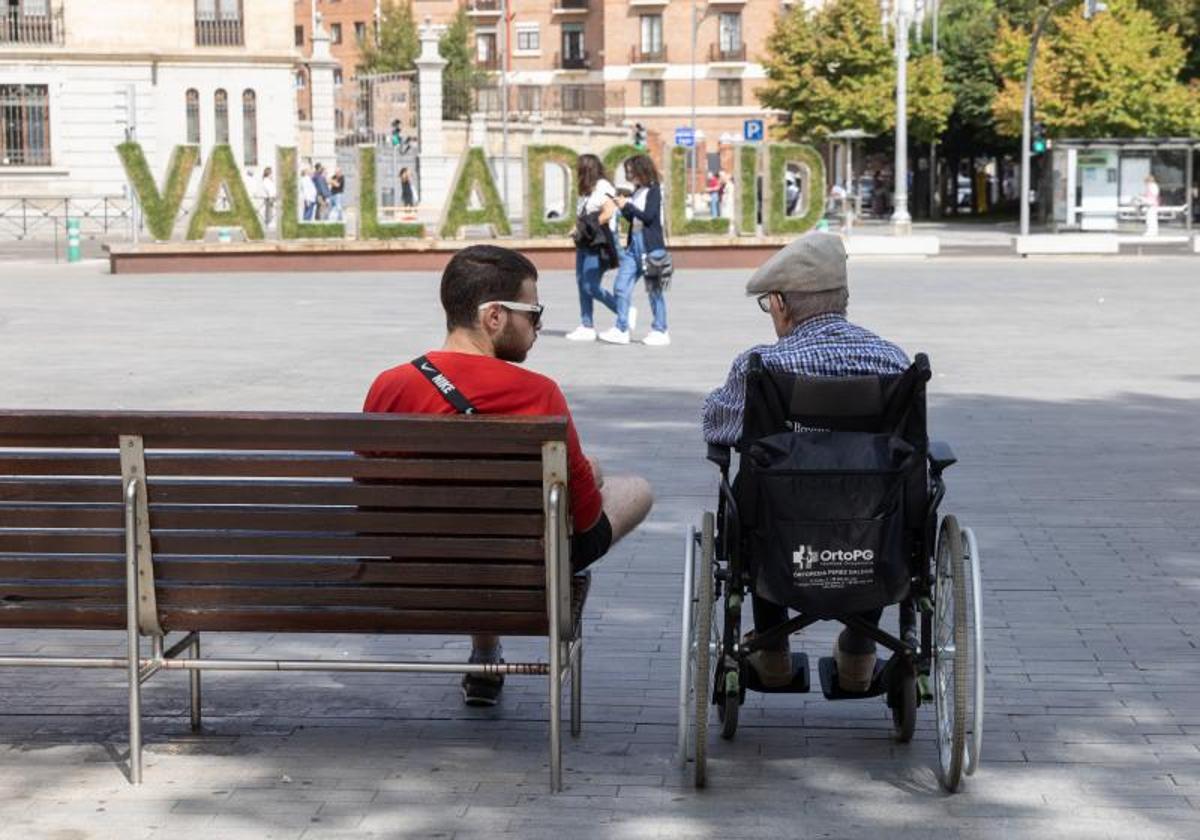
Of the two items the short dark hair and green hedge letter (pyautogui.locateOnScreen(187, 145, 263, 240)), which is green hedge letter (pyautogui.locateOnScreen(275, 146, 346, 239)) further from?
the short dark hair

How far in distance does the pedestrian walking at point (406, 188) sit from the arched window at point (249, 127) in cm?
496

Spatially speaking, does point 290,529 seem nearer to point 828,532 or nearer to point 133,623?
point 133,623

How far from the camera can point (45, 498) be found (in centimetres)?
501

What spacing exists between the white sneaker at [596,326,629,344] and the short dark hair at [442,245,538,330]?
39.9 feet

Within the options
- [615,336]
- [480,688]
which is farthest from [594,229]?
[480,688]

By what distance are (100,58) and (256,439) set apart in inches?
1938

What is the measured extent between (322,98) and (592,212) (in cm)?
3613

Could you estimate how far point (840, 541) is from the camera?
188 inches

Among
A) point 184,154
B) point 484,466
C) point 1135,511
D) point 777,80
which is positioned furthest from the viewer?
point 777,80

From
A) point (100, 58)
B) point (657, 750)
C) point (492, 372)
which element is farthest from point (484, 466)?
point (100, 58)

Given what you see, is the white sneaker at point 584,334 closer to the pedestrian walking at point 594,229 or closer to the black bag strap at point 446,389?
the pedestrian walking at point 594,229

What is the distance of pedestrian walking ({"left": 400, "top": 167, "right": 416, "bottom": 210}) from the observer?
50156 millimetres

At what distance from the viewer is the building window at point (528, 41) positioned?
316 ft

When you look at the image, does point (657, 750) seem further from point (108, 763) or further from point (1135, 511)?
point (1135, 511)
